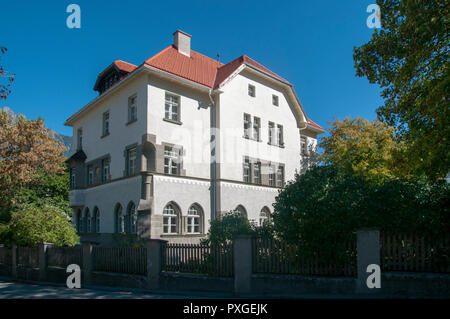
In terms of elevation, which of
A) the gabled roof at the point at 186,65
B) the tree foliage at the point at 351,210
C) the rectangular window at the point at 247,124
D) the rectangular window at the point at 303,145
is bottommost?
the tree foliage at the point at 351,210

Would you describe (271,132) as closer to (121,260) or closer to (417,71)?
(417,71)

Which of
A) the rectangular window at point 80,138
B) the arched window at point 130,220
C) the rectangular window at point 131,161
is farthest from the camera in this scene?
the rectangular window at point 80,138

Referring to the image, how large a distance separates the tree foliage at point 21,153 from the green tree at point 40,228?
12.1m

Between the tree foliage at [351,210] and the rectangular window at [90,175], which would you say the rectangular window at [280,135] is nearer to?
the rectangular window at [90,175]

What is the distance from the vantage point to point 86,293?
1210 cm

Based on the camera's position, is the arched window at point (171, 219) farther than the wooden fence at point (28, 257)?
Yes

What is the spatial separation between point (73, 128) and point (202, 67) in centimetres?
1283

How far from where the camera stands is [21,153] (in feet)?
92.0

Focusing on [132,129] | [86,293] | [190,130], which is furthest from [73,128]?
[86,293]

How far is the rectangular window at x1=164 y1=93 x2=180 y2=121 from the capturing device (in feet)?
73.5

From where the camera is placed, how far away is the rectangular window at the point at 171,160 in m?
A: 21.8

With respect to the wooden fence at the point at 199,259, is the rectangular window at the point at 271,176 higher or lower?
higher

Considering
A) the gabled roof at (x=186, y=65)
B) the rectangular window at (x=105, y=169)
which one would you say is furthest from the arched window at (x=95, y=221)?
the gabled roof at (x=186, y=65)

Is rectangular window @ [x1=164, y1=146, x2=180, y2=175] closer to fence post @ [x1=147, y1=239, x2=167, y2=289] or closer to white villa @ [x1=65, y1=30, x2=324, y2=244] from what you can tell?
white villa @ [x1=65, y1=30, x2=324, y2=244]
